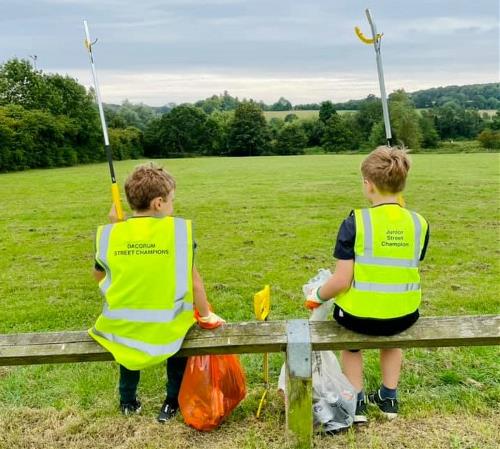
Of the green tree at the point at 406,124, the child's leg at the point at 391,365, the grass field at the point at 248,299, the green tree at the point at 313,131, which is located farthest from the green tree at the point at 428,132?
the child's leg at the point at 391,365

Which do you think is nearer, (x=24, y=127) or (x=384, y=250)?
(x=384, y=250)

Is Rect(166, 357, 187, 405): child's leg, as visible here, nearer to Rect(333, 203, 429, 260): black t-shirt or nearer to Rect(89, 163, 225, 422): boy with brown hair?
Rect(89, 163, 225, 422): boy with brown hair

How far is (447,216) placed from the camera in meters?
13.6

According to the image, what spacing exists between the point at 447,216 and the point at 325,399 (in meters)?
11.3

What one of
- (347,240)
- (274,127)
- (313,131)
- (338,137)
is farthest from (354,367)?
(274,127)

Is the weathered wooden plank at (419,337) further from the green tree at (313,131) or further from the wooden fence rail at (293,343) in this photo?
the green tree at (313,131)

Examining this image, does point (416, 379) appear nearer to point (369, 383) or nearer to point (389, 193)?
point (369, 383)

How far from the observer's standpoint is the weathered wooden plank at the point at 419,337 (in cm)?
323

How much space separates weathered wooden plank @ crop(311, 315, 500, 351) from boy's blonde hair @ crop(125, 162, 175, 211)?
131 centimetres

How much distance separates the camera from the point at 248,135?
257ft

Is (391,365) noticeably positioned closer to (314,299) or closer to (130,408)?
(314,299)

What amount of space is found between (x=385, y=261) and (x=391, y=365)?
89 cm

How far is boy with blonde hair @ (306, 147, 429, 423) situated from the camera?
3135 millimetres

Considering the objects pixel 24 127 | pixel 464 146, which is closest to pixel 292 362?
pixel 24 127
